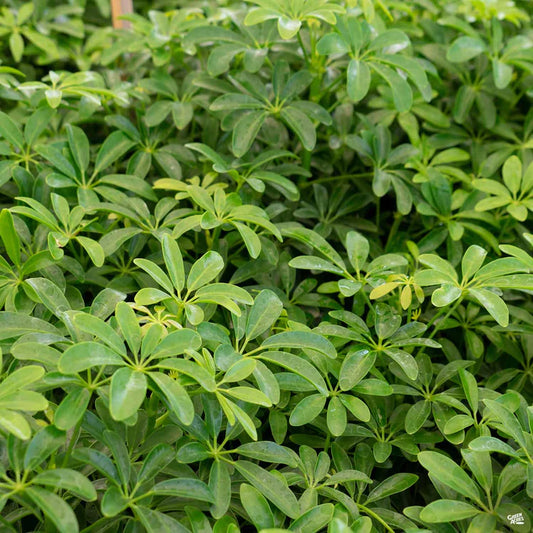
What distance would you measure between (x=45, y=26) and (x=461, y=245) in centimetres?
132

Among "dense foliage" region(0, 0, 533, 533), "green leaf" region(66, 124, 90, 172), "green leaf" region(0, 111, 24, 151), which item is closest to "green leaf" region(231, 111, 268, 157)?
"dense foliage" region(0, 0, 533, 533)

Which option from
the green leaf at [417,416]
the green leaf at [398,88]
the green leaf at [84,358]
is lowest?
the green leaf at [417,416]

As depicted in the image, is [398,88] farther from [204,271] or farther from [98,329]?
[98,329]

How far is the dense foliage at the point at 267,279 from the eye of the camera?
86 cm

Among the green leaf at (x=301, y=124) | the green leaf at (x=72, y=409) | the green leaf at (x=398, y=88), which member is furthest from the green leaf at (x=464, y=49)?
the green leaf at (x=72, y=409)

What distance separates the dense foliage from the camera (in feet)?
2.83

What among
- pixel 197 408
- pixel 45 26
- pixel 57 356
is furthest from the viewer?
pixel 45 26

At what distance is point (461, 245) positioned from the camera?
4.52ft

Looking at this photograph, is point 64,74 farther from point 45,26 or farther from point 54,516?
point 54,516

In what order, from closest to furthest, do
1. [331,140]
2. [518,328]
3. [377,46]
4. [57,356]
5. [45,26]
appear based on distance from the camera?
1. [57,356]
2. [518,328]
3. [377,46]
4. [331,140]
5. [45,26]

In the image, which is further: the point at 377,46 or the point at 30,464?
the point at 377,46

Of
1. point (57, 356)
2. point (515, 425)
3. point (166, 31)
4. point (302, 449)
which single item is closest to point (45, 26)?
point (166, 31)

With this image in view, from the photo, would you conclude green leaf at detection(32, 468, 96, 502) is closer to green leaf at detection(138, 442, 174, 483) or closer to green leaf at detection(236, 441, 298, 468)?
green leaf at detection(138, 442, 174, 483)

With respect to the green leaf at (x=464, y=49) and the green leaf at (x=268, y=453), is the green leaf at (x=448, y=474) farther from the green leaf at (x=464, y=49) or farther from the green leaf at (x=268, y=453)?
the green leaf at (x=464, y=49)
